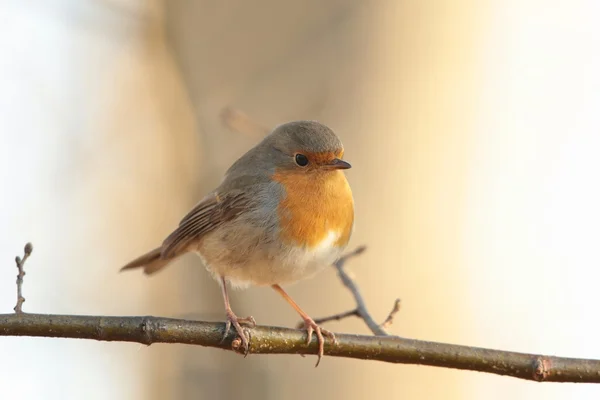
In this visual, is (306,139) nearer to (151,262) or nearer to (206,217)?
(206,217)

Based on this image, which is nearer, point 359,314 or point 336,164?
point 359,314

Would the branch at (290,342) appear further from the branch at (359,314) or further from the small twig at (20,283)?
the branch at (359,314)

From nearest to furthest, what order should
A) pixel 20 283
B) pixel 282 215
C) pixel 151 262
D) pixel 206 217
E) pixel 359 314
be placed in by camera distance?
pixel 20 283 < pixel 359 314 < pixel 282 215 < pixel 206 217 < pixel 151 262

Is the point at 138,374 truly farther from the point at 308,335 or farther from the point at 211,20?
the point at 308,335

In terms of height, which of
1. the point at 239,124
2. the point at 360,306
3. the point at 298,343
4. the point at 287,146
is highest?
the point at 239,124

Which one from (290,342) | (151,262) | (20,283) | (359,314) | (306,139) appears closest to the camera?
(20,283)

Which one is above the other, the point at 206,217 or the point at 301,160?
the point at 301,160

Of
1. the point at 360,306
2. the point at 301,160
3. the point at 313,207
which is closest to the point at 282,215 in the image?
the point at 313,207

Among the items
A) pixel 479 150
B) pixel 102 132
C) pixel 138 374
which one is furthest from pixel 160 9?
pixel 138 374
